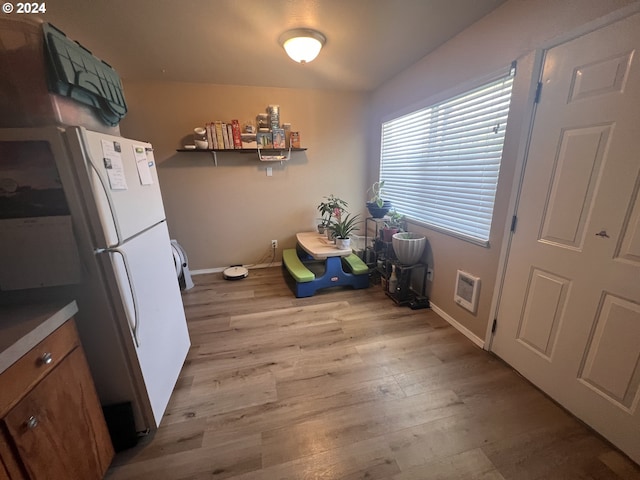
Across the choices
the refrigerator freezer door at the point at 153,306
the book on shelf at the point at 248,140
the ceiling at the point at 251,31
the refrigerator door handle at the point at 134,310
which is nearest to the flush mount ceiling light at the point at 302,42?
the ceiling at the point at 251,31

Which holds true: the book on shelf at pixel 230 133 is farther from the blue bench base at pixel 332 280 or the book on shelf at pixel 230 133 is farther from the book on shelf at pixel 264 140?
the blue bench base at pixel 332 280

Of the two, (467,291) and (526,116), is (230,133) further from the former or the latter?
(467,291)

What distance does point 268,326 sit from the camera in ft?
7.39

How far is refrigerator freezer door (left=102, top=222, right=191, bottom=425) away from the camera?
3.76 ft

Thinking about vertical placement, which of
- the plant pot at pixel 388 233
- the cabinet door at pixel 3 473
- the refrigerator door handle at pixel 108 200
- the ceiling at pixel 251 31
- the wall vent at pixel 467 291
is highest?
the ceiling at pixel 251 31

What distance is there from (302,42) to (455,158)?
155 cm

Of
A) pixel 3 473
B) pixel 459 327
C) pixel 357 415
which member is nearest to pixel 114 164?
pixel 3 473

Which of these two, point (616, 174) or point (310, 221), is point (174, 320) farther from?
point (616, 174)

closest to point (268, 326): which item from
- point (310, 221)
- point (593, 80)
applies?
point (310, 221)

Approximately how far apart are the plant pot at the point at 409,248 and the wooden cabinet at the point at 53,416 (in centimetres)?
234

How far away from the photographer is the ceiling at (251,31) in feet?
5.22

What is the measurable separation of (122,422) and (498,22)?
3.21 m

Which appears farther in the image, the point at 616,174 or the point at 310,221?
the point at 310,221

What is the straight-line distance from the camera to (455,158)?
212 cm
